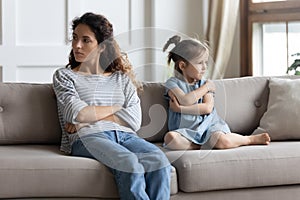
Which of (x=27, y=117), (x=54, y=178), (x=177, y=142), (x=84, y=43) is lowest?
(x=54, y=178)

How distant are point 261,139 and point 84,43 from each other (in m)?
0.91

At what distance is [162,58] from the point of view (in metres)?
3.02

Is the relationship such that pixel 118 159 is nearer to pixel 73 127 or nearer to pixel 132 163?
pixel 132 163

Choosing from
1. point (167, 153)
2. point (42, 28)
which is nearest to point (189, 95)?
point (167, 153)

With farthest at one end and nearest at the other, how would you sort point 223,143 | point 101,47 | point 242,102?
point 242,102 < point 101,47 < point 223,143

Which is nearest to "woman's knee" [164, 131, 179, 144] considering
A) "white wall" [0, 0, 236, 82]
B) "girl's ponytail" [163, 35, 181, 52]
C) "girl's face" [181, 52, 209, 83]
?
"girl's face" [181, 52, 209, 83]

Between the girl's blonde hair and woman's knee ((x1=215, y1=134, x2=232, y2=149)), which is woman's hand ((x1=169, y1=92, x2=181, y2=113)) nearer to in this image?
the girl's blonde hair

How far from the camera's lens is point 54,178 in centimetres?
233

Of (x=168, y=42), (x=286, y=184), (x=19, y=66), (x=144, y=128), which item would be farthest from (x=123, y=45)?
(x=19, y=66)

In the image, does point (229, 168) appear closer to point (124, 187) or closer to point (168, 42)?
point (124, 187)

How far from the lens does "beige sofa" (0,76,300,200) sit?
2.33 metres

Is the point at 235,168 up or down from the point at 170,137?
down

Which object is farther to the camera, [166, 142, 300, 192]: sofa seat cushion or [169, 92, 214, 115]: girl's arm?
[169, 92, 214, 115]: girl's arm

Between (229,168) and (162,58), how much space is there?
0.76m
